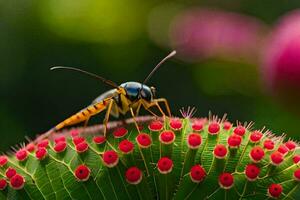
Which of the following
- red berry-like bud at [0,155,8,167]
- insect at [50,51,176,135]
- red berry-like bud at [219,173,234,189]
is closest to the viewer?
red berry-like bud at [219,173,234,189]

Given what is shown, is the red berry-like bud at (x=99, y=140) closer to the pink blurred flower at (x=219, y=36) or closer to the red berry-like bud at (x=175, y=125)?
→ the red berry-like bud at (x=175, y=125)

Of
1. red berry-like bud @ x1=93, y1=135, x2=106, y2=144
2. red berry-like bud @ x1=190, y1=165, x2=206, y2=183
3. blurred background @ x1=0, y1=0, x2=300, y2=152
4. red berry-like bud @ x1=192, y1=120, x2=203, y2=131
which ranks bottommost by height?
blurred background @ x1=0, y1=0, x2=300, y2=152

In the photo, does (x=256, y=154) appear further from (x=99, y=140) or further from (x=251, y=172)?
(x=99, y=140)

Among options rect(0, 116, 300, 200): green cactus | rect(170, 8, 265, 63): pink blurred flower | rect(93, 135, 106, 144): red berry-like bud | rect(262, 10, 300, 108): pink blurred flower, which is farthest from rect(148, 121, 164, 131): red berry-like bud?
rect(170, 8, 265, 63): pink blurred flower

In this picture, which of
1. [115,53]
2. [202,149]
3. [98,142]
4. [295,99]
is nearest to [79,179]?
[98,142]

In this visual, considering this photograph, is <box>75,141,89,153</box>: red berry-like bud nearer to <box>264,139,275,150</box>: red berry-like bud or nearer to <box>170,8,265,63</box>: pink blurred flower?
<box>264,139,275,150</box>: red berry-like bud

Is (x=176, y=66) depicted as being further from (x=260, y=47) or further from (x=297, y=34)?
(x=297, y=34)

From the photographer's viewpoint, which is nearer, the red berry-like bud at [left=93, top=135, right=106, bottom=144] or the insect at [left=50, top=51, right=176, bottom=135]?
the red berry-like bud at [left=93, top=135, right=106, bottom=144]
